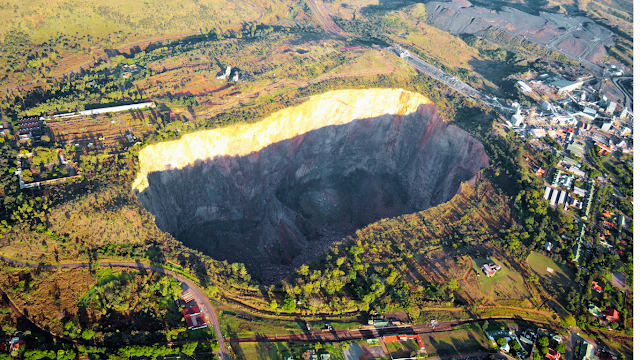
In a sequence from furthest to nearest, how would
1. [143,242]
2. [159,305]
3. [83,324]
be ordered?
[143,242] → [159,305] → [83,324]

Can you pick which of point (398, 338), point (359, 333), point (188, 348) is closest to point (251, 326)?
point (188, 348)

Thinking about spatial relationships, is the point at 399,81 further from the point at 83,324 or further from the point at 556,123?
the point at 83,324

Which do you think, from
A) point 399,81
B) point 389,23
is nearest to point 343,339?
point 399,81

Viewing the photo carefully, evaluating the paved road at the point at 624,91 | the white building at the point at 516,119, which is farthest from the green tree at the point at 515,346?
the paved road at the point at 624,91

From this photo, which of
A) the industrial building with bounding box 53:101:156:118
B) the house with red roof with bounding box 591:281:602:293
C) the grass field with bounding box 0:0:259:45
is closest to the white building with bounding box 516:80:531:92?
the house with red roof with bounding box 591:281:602:293

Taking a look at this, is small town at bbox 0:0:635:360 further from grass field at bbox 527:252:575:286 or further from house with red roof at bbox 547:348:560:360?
house with red roof at bbox 547:348:560:360

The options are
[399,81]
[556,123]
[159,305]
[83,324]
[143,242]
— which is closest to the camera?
[83,324]
